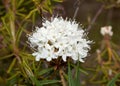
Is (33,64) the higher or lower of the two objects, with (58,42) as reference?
lower

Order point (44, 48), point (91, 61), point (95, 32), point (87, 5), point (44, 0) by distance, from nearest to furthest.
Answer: point (44, 48)
point (44, 0)
point (91, 61)
point (95, 32)
point (87, 5)

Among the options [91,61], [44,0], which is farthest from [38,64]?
[91,61]

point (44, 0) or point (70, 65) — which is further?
point (44, 0)

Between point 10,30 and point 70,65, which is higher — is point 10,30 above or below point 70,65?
above

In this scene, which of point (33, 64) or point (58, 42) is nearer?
point (58, 42)

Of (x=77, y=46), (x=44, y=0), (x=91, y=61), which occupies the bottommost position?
(x=91, y=61)

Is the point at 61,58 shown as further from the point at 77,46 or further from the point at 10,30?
the point at 10,30

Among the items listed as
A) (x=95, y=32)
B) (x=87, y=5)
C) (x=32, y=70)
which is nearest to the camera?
A: (x=32, y=70)
